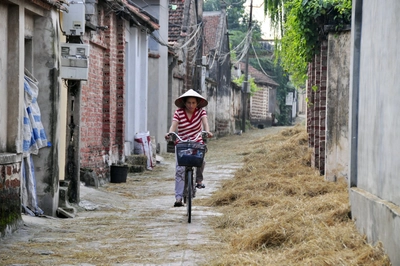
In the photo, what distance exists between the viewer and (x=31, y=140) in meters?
10.2

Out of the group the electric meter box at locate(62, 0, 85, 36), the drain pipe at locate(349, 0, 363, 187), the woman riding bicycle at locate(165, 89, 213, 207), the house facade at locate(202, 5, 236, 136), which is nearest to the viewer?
the drain pipe at locate(349, 0, 363, 187)

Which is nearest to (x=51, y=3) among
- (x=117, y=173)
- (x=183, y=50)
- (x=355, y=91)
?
(x=355, y=91)

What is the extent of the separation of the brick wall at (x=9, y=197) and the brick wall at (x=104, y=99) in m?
5.50

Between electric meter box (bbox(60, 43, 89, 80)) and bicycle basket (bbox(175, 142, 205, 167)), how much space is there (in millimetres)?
2161

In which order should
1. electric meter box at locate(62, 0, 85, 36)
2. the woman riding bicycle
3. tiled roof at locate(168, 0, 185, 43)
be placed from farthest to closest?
tiled roof at locate(168, 0, 185, 43), electric meter box at locate(62, 0, 85, 36), the woman riding bicycle

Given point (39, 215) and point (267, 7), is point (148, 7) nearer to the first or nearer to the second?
point (267, 7)

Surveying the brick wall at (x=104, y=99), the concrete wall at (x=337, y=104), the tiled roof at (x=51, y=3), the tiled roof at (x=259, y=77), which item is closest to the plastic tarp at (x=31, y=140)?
the tiled roof at (x=51, y=3)

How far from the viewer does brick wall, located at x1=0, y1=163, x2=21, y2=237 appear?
859cm

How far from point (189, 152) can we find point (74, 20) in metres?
3.00

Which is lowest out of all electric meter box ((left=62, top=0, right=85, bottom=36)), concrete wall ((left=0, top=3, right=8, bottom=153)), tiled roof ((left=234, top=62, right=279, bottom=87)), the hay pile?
the hay pile

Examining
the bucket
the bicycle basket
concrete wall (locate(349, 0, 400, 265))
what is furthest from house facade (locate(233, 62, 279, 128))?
concrete wall (locate(349, 0, 400, 265))

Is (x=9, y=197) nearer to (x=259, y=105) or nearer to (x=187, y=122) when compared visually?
(x=187, y=122)

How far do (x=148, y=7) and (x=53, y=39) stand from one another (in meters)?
15.6

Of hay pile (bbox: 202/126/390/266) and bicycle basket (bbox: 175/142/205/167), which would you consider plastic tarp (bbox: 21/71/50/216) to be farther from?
hay pile (bbox: 202/126/390/266)
